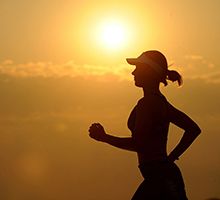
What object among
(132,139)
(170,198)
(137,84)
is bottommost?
(170,198)

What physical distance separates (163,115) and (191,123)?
0.97ft

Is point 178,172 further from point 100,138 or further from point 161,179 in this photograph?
point 100,138

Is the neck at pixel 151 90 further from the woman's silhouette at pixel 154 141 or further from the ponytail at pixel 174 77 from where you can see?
the ponytail at pixel 174 77

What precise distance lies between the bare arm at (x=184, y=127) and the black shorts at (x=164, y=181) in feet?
0.63

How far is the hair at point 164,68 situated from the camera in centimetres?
762

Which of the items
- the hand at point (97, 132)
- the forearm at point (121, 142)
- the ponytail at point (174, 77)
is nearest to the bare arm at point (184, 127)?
the ponytail at point (174, 77)

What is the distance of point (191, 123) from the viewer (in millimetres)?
7484

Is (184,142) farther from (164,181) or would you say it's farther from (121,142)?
(121,142)

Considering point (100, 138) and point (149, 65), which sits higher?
point (149, 65)

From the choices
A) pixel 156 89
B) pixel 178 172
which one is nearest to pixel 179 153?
pixel 178 172

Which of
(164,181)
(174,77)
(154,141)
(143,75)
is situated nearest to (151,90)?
(143,75)

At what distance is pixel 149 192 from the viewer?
7.43m

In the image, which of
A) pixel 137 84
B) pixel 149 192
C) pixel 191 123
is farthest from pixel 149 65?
pixel 149 192

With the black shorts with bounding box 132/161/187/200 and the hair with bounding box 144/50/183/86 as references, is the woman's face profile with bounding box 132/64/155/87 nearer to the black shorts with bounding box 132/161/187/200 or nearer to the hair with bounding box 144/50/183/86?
the hair with bounding box 144/50/183/86
